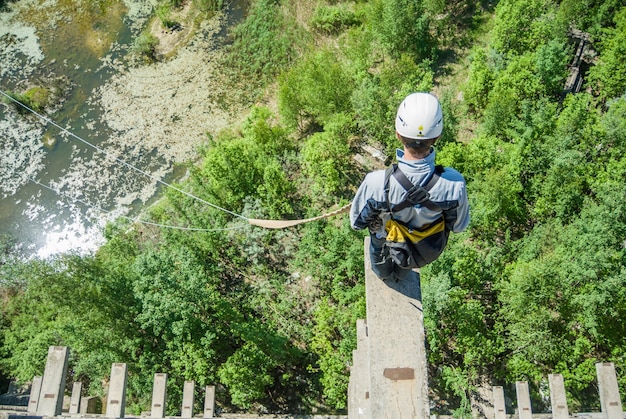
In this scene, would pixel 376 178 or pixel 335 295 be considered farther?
pixel 335 295

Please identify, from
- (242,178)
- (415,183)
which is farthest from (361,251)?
(415,183)

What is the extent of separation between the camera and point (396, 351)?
5.85 meters

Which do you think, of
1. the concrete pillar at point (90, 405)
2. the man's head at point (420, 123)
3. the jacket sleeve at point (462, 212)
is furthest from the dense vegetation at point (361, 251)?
the man's head at point (420, 123)

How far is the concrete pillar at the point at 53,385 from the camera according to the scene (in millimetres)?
7902

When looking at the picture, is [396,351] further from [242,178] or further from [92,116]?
[92,116]

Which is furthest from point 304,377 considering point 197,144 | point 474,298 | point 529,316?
point 197,144

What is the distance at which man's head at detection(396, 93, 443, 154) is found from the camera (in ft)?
16.7

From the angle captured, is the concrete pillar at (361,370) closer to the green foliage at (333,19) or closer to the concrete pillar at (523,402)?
the concrete pillar at (523,402)

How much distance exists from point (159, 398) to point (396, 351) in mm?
4820

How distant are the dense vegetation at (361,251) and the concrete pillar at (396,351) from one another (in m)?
6.36

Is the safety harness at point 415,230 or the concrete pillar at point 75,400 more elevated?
the safety harness at point 415,230

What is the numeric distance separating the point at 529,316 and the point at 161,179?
12.4m

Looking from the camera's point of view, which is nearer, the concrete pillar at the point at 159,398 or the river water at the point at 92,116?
the concrete pillar at the point at 159,398

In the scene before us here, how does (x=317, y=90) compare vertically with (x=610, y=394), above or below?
above
